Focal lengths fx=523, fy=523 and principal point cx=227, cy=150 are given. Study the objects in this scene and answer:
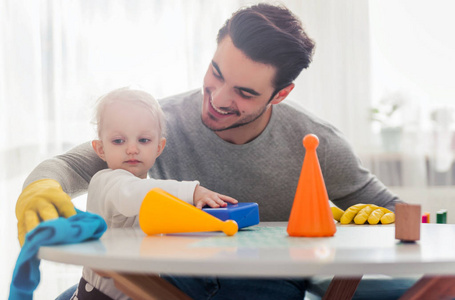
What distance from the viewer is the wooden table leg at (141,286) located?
825 mm

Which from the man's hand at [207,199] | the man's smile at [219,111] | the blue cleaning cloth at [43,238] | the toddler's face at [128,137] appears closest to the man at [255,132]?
the man's smile at [219,111]

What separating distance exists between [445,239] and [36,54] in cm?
210

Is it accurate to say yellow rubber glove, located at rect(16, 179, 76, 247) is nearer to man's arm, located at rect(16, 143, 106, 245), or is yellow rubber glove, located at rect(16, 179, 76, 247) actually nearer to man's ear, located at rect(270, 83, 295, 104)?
man's arm, located at rect(16, 143, 106, 245)

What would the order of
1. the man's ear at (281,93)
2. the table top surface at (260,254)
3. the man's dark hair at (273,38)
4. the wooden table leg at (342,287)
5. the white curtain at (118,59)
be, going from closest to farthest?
the table top surface at (260,254) → the wooden table leg at (342,287) → the man's dark hair at (273,38) → the man's ear at (281,93) → the white curtain at (118,59)

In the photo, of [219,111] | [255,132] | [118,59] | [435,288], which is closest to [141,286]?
[435,288]

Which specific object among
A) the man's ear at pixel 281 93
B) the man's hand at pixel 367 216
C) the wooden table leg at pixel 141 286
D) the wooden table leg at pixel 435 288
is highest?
the man's ear at pixel 281 93

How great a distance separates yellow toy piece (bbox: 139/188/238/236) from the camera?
36.8 inches

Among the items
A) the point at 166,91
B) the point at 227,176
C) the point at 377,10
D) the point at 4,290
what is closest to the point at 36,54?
the point at 166,91

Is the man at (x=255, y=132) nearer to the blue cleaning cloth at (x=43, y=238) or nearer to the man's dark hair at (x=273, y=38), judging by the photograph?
the man's dark hair at (x=273, y=38)

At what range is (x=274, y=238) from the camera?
918 mm

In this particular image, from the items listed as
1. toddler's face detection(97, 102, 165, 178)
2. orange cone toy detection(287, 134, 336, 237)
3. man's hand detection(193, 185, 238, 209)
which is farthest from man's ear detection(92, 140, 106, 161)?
orange cone toy detection(287, 134, 336, 237)

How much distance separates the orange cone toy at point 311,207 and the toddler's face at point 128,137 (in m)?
0.48

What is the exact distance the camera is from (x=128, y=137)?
4.12 feet

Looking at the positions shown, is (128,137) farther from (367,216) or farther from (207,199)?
(367,216)
